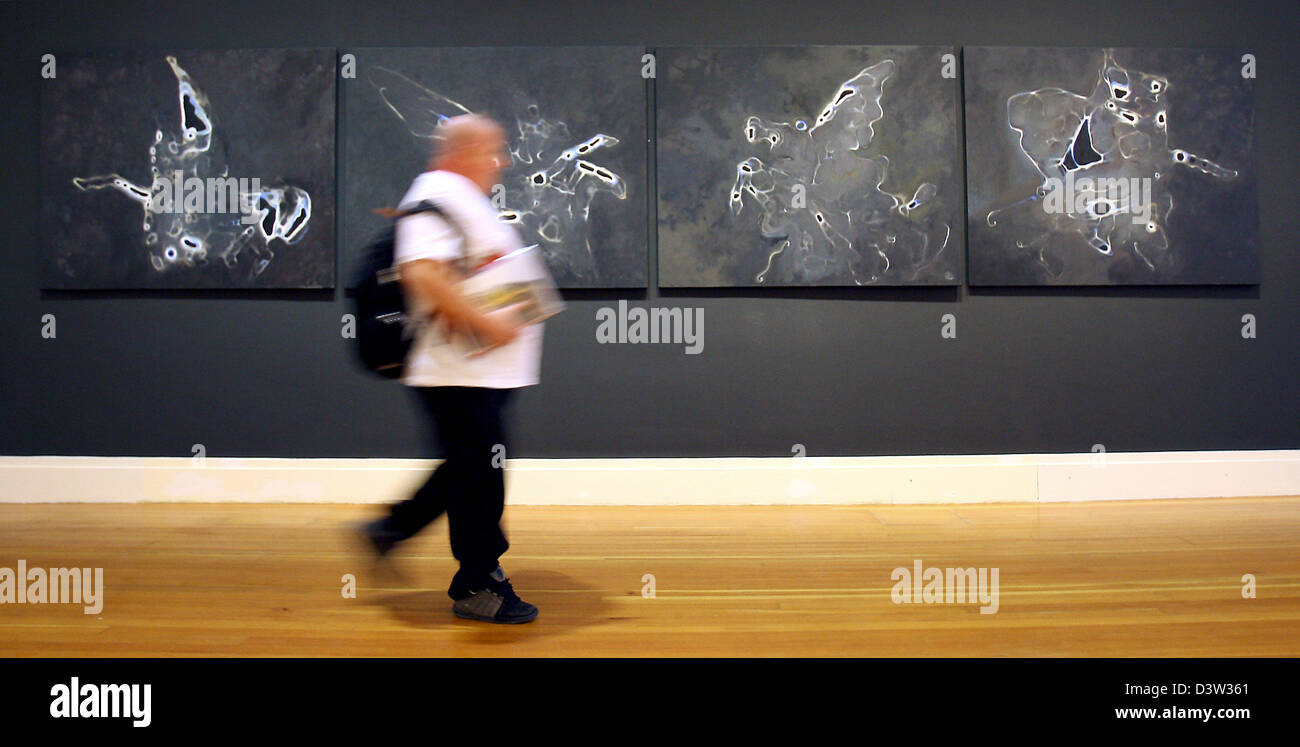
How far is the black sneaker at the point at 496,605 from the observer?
2189 mm

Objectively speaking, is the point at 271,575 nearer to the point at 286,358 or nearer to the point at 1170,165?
the point at 286,358

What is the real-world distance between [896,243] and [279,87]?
3.19 metres

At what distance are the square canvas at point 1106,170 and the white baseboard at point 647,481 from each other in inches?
38.9

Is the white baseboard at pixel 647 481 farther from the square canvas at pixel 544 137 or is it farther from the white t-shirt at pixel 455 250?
the white t-shirt at pixel 455 250

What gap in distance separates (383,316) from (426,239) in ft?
0.75

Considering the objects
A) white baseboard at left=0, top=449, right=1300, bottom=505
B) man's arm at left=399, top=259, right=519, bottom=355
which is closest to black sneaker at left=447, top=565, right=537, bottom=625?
man's arm at left=399, top=259, right=519, bottom=355

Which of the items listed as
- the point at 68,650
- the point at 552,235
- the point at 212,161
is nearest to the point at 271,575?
the point at 68,650

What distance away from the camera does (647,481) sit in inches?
154

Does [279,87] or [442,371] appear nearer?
[442,371]

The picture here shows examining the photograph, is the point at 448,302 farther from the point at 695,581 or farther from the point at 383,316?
the point at 695,581

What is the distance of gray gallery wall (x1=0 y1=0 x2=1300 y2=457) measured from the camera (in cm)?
396

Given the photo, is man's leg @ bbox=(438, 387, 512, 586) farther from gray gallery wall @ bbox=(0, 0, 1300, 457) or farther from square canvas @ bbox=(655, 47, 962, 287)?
square canvas @ bbox=(655, 47, 962, 287)

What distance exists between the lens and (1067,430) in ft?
13.1

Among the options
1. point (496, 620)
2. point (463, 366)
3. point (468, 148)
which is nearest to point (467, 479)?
point (463, 366)
